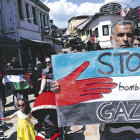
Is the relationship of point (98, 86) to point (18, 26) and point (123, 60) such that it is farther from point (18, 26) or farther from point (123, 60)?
point (18, 26)

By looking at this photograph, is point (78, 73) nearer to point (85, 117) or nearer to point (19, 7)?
point (85, 117)

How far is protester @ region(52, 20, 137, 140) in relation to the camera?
1.84 meters

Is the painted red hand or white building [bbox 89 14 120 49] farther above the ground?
white building [bbox 89 14 120 49]

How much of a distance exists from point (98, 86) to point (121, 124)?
443mm

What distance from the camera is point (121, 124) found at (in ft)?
6.32

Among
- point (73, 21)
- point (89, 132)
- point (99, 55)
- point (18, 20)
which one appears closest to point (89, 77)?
point (99, 55)

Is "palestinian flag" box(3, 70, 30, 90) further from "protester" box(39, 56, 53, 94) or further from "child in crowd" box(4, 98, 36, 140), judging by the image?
"child in crowd" box(4, 98, 36, 140)

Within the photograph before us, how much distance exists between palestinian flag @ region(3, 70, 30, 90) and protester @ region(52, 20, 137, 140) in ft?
13.6

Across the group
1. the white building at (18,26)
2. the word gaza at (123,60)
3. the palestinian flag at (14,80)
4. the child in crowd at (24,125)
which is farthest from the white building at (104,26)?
the word gaza at (123,60)

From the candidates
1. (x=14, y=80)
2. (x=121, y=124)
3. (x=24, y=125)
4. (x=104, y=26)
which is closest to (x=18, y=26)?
(x=14, y=80)

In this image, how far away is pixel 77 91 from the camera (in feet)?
6.49

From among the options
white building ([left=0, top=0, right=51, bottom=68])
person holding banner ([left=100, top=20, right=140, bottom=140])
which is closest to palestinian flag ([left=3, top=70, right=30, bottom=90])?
person holding banner ([left=100, top=20, right=140, bottom=140])

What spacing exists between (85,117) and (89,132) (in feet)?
6.99

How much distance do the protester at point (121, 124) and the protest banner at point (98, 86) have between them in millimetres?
67
